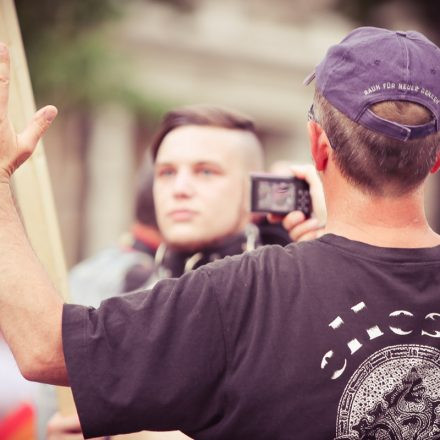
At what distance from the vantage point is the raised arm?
1765 mm

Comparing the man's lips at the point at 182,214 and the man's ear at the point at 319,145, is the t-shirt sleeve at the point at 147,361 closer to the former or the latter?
the man's ear at the point at 319,145

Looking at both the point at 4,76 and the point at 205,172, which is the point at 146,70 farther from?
the point at 4,76

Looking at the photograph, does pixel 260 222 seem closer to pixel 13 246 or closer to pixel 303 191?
pixel 303 191

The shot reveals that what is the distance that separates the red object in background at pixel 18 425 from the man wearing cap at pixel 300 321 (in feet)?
10.8

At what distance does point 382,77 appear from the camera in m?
1.88

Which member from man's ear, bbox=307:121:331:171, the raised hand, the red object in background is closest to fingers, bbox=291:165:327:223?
man's ear, bbox=307:121:331:171

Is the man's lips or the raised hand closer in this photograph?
the raised hand

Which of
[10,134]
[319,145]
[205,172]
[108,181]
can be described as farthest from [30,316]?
[108,181]

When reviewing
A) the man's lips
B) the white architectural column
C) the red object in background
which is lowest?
the white architectural column

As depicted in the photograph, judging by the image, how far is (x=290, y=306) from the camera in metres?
1.84

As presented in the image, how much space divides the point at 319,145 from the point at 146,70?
52.4 feet

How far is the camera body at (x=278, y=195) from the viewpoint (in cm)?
261

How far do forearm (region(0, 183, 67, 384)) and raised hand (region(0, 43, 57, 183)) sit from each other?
0.16 meters

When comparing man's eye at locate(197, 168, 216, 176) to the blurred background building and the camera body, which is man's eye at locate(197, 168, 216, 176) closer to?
the camera body
